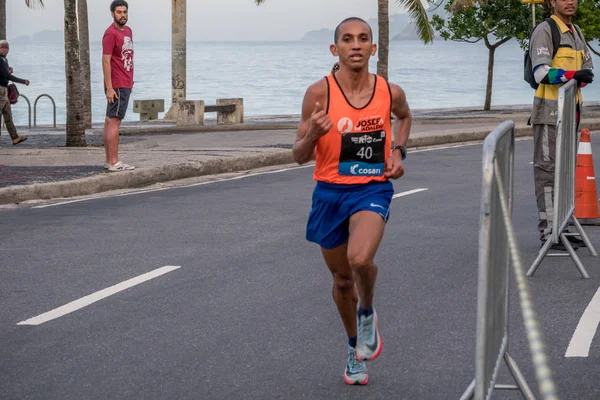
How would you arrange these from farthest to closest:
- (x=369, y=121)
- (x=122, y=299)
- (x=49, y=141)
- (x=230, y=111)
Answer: (x=230, y=111) → (x=49, y=141) → (x=122, y=299) → (x=369, y=121)

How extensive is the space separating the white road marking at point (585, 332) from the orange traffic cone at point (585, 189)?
3276mm

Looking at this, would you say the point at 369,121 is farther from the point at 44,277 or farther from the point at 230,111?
the point at 230,111

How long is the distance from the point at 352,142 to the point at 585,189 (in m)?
5.62

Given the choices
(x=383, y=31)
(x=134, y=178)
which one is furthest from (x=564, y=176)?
(x=383, y=31)

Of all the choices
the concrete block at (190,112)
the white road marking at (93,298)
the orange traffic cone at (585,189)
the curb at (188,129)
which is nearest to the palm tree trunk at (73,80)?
the curb at (188,129)

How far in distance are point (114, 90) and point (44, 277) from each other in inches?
252

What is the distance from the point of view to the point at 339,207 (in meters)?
5.60

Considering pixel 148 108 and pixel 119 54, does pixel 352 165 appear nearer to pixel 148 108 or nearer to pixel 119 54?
pixel 119 54

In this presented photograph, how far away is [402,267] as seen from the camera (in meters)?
8.71

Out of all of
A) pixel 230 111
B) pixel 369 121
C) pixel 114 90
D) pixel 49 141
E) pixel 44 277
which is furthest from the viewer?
pixel 230 111

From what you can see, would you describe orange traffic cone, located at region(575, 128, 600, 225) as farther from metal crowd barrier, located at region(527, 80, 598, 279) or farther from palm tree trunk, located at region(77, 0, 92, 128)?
palm tree trunk, located at region(77, 0, 92, 128)

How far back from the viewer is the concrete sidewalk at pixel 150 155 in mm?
13523

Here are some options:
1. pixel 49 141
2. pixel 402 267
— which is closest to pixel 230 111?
pixel 49 141

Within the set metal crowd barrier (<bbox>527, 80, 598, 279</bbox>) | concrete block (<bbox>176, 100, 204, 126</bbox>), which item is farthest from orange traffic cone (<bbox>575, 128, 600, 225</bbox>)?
concrete block (<bbox>176, 100, 204, 126</bbox>)
